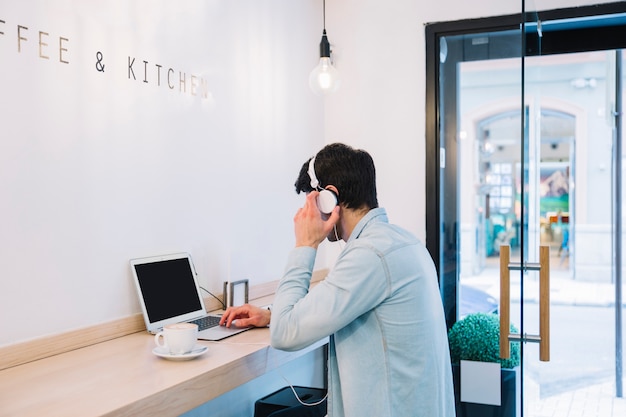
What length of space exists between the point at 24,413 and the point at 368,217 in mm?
872

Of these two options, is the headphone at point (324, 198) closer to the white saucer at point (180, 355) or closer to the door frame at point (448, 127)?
the white saucer at point (180, 355)

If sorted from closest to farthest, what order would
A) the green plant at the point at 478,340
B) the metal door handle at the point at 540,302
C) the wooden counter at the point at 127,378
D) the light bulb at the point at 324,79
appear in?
the wooden counter at the point at 127,378
the metal door handle at the point at 540,302
the light bulb at the point at 324,79
the green plant at the point at 478,340

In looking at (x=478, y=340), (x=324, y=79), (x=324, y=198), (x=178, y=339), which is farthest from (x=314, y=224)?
(x=478, y=340)

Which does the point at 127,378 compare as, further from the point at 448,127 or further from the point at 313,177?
the point at 448,127

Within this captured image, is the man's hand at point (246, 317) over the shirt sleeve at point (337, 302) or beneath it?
beneath

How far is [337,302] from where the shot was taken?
1428mm

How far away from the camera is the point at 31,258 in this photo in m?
1.76

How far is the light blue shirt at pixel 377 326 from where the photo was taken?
1.44 meters

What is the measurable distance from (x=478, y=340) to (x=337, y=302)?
1.95 meters

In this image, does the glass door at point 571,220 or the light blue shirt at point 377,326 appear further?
the glass door at point 571,220

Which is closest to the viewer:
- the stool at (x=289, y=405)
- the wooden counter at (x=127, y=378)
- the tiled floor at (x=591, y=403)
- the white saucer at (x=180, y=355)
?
the wooden counter at (x=127, y=378)

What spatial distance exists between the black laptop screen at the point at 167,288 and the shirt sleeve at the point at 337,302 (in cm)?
75

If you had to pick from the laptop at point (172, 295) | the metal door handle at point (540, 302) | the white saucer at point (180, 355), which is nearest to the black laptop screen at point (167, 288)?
the laptop at point (172, 295)

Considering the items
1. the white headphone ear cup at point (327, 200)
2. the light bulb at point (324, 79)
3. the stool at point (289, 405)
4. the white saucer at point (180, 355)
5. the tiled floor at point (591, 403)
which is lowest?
the tiled floor at point (591, 403)
